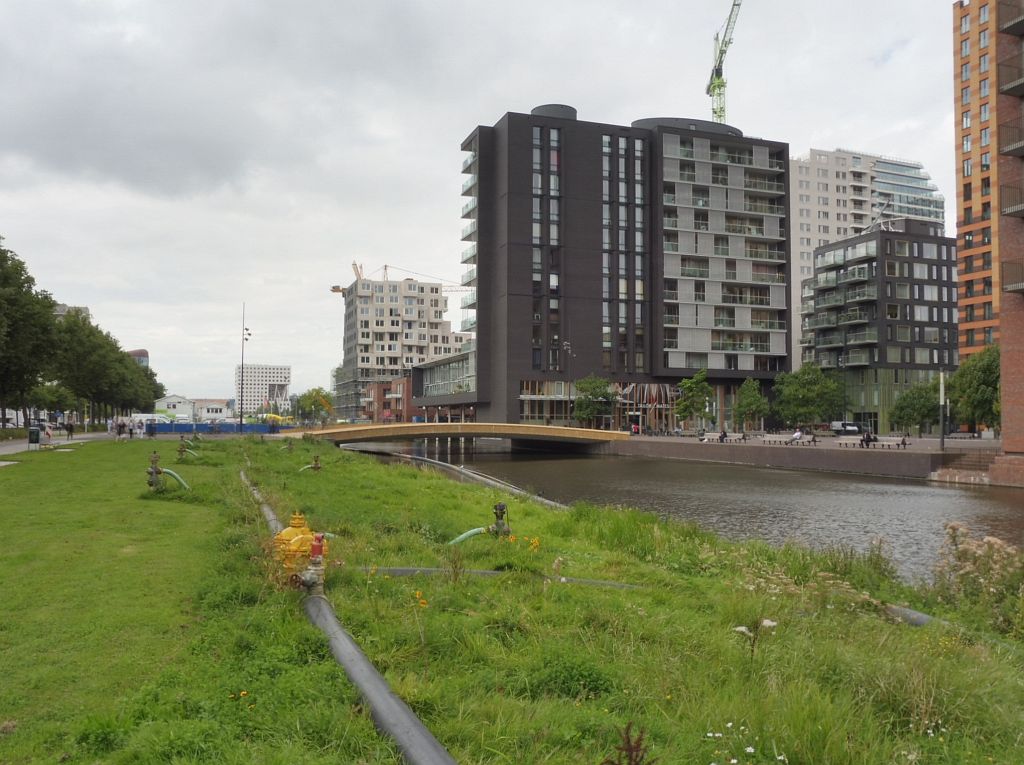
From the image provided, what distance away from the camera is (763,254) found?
86.4 meters

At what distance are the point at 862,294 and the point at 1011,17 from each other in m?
61.8

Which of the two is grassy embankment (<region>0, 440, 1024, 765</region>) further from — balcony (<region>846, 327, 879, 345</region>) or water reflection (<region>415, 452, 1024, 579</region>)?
balcony (<region>846, 327, 879, 345</region>)

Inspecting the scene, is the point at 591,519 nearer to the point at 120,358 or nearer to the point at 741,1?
the point at 120,358

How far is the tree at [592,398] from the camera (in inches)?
2970

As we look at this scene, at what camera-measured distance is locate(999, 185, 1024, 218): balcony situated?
109 feet

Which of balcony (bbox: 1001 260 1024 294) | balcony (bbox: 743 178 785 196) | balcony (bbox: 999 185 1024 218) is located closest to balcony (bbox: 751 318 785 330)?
balcony (bbox: 743 178 785 196)

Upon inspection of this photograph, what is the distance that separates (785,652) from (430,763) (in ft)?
12.8

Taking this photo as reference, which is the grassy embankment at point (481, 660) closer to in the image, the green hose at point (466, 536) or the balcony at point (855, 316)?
the green hose at point (466, 536)

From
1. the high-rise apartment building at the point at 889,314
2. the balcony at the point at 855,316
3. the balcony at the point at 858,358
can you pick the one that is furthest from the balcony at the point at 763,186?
the balcony at the point at 858,358

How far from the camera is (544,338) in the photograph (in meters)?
79.7

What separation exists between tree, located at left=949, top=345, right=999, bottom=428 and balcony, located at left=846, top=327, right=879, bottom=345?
3391 cm

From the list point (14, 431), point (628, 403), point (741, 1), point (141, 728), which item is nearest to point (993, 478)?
point (141, 728)

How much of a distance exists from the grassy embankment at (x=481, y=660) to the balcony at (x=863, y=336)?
8972 centimetres

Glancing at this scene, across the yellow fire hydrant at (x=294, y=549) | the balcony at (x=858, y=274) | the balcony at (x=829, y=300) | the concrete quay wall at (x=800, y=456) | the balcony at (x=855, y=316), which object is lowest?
the concrete quay wall at (x=800, y=456)
